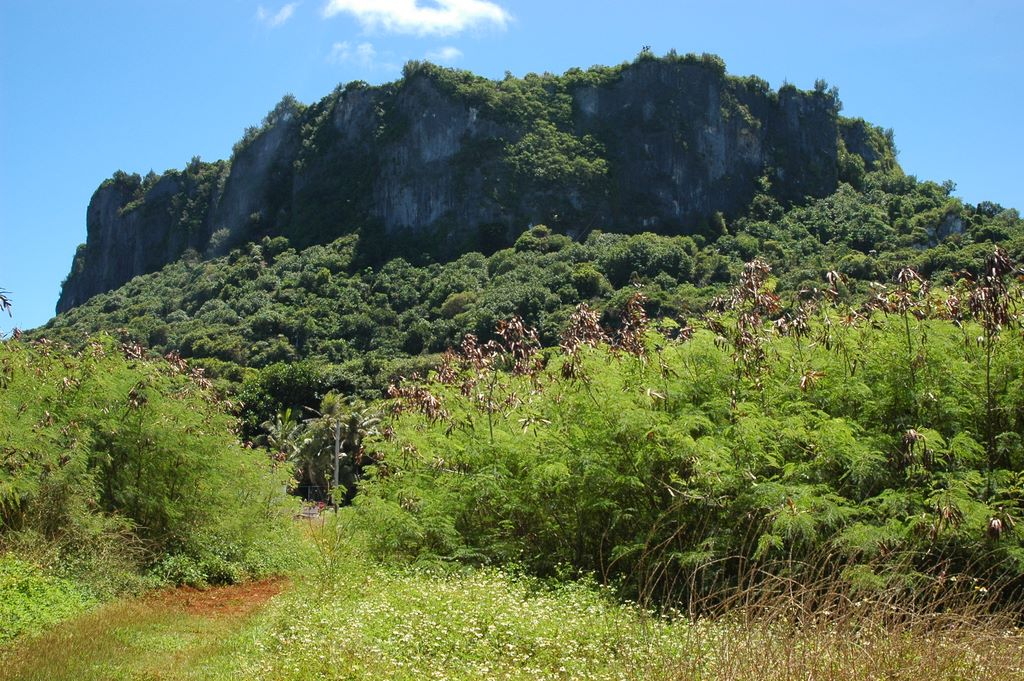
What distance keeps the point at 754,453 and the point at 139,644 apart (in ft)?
24.0

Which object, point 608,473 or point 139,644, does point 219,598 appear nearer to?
point 139,644

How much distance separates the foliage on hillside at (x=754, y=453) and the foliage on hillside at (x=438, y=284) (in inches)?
1542

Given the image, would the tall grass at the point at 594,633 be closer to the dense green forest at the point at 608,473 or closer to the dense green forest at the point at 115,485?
the dense green forest at the point at 608,473

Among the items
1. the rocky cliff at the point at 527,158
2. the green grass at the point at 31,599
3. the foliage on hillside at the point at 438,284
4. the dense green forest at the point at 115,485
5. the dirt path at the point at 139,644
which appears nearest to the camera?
the dirt path at the point at 139,644

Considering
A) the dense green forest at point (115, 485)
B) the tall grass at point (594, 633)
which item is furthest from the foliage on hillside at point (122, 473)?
the tall grass at point (594, 633)

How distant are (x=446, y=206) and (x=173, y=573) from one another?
112714 millimetres

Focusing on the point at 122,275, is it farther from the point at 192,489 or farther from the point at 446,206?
the point at 192,489

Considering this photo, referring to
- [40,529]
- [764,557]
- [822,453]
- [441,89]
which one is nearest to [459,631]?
[764,557]

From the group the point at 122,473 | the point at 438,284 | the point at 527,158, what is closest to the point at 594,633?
the point at 122,473

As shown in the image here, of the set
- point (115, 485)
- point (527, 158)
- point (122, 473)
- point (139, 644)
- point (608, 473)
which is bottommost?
point (139, 644)

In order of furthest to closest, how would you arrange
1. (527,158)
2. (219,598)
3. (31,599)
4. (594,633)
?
(527,158) → (219,598) → (31,599) → (594,633)

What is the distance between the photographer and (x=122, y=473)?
16219mm

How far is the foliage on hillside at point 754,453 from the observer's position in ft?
32.7

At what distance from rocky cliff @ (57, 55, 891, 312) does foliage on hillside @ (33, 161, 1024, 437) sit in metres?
6.38
